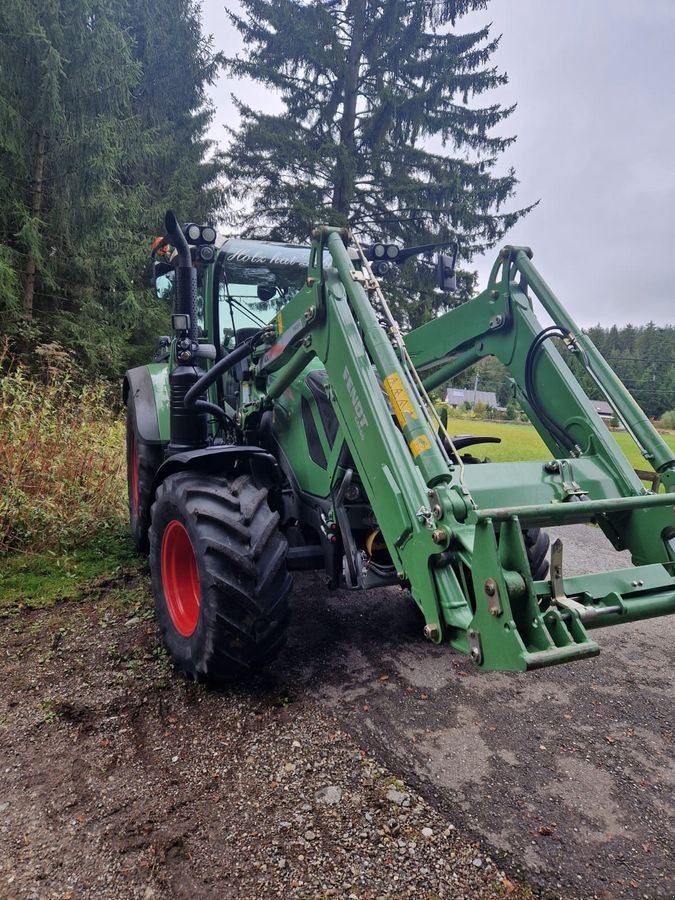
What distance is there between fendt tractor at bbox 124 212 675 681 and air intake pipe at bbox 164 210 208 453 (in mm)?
13

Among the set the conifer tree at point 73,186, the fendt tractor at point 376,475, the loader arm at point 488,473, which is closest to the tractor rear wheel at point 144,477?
the fendt tractor at point 376,475

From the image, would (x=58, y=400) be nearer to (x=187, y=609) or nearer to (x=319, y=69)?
(x=187, y=609)

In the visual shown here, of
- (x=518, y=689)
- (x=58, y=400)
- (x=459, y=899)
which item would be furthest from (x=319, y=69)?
(x=459, y=899)

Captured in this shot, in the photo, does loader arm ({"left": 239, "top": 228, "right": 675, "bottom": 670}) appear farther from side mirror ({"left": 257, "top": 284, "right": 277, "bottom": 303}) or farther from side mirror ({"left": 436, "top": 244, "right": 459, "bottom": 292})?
side mirror ({"left": 257, "top": 284, "right": 277, "bottom": 303})

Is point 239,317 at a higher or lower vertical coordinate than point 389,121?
lower

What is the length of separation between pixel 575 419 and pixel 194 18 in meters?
16.2

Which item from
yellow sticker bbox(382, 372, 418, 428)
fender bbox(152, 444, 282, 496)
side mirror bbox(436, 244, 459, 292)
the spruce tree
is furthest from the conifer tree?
yellow sticker bbox(382, 372, 418, 428)

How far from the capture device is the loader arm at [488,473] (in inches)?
73.2

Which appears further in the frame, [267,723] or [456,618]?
[267,723]

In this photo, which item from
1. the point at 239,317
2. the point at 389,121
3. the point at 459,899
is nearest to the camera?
the point at 459,899

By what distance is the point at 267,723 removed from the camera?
261 centimetres

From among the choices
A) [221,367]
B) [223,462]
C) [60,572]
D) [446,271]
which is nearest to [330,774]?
[223,462]

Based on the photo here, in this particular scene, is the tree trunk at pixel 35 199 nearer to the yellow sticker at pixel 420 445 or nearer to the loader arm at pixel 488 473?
the loader arm at pixel 488 473

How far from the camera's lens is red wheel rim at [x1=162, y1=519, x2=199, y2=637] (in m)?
3.16
